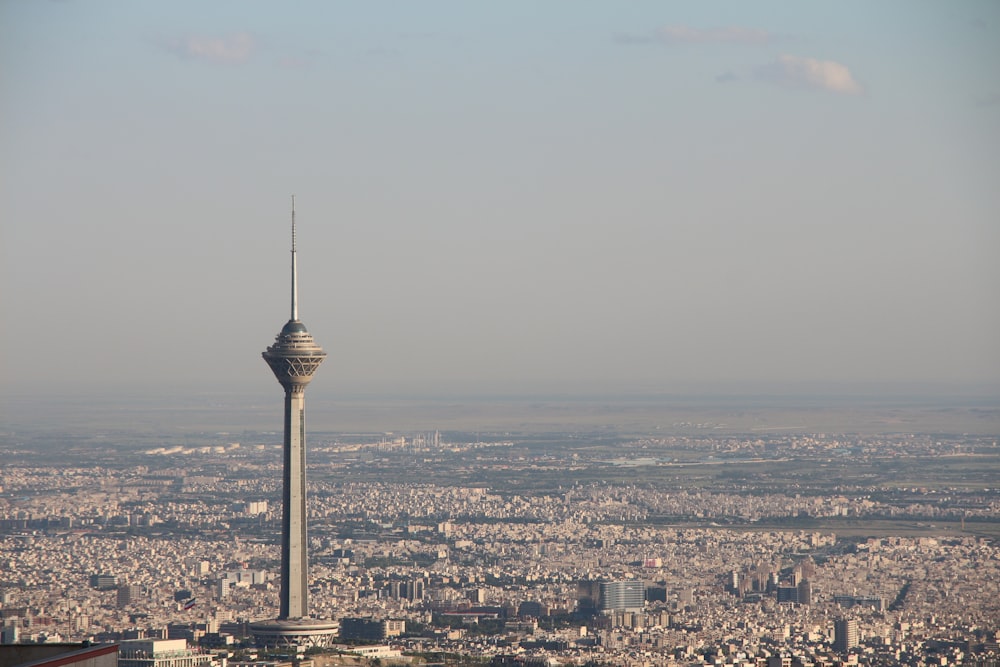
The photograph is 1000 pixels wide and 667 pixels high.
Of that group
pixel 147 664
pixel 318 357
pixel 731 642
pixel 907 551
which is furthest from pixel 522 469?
pixel 147 664

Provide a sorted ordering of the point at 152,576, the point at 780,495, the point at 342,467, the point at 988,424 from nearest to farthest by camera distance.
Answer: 1. the point at 152,576
2. the point at 988,424
3. the point at 780,495
4. the point at 342,467

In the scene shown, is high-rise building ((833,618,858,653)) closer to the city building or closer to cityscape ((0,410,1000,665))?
cityscape ((0,410,1000,665))

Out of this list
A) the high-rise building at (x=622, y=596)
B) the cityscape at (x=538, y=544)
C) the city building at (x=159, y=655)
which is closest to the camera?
the city building at (x=159, y=655)

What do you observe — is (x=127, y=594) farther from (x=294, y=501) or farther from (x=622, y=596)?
(x=622, y=596)

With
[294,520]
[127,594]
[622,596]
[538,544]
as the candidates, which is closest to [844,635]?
[622,596]

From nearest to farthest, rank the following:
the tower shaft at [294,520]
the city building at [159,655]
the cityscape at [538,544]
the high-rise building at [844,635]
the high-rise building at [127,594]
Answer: the city building at [159,655] → the high-rise building at [844,635] → the cityscape at [538,544] → the tower shaft at [294,520] → the high-rise building at [127,594]

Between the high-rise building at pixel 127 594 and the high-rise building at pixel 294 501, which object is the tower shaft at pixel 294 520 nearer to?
the high-rise building at pixel 294 501

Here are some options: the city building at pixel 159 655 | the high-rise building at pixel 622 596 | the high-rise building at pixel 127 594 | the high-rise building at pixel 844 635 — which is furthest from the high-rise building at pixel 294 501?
the high-rise building at pixel 844 635

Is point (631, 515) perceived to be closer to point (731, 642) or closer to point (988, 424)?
point (988, 424)
